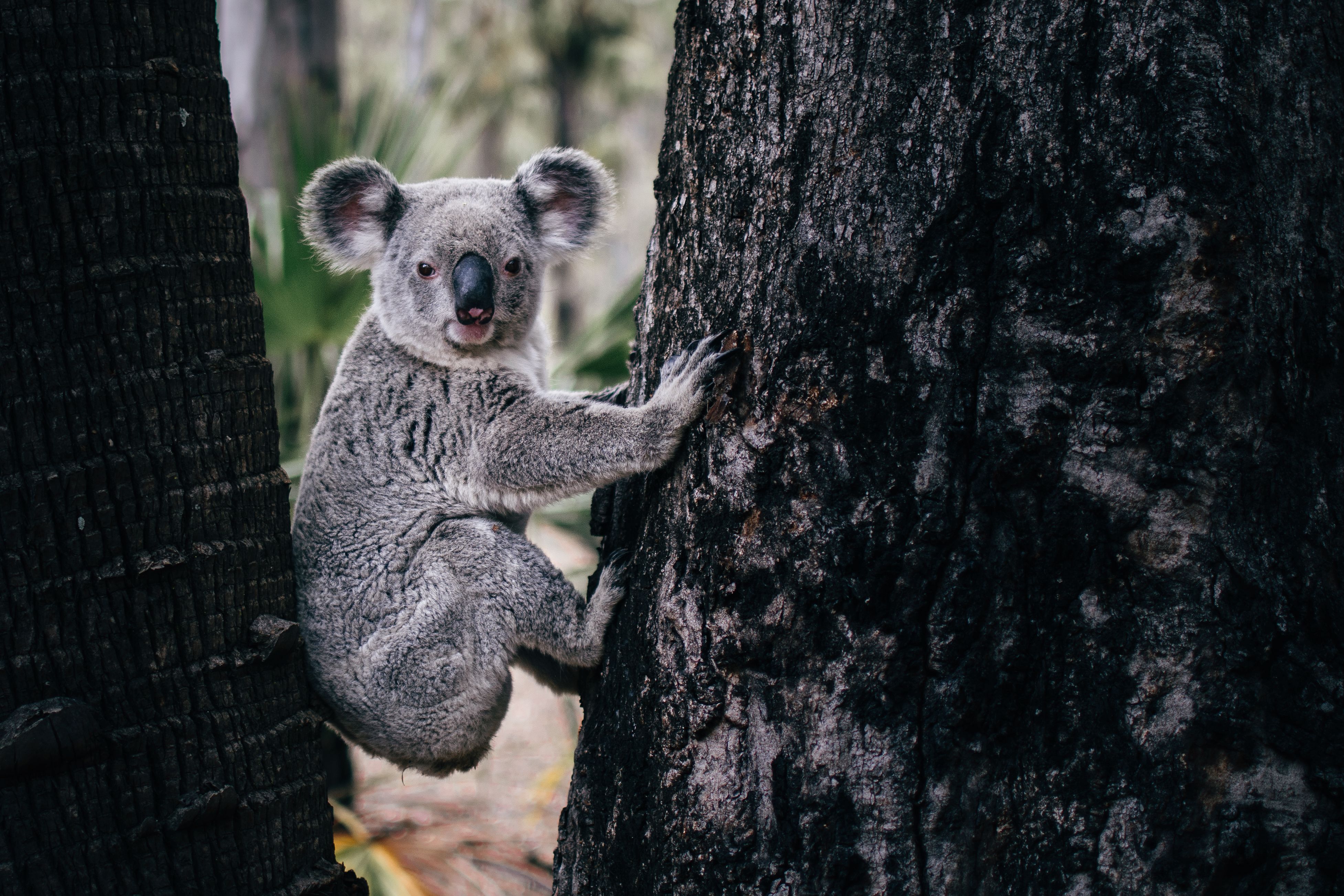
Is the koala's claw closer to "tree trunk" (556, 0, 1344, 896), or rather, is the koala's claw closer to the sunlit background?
"tree trunk" (556, 0, 1344, 896)

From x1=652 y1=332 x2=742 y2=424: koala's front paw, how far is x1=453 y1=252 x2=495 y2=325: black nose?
40.9 inches

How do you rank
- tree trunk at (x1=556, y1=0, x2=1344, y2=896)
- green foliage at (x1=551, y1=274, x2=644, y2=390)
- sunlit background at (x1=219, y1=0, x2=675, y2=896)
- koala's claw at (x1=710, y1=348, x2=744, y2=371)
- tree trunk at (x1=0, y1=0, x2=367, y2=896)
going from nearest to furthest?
tree trunk at (x1=556, y1=0, x2=1344, y2=896)
tree trunk at (x1=0, y1=0, x2=367, y2=896)
koala's claw at (x1=710, y1=348, x2=744, y2=371)
sunlit background at (x1=219, y1=0, x2=675, y2=896)
green foliage at (x1=551, y1=274, x2=644, y2=390)

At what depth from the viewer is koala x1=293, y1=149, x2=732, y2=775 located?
2.64m

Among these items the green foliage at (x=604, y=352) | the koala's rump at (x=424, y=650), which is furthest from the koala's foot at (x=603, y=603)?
the green foliage at (x=604, y=352)

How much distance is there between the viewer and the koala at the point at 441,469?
264 centimetres

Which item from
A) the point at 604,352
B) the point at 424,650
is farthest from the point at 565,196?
the point at 424,650

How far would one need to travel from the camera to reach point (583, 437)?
253 cm

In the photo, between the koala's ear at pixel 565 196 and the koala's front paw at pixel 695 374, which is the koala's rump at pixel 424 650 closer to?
the koala's front paw at pixel 695 374

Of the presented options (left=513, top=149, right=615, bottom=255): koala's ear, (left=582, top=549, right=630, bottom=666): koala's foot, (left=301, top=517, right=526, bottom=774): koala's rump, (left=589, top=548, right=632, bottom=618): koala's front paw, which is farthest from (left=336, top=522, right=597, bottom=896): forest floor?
(left=513, top=149, right=615, bottom=255): koala's ear

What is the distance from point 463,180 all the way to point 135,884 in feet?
8.03

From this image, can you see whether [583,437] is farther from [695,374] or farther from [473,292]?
[695,374]

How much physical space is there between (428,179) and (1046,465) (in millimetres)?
3583

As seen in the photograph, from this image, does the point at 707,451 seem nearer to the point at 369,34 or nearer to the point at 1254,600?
the point at 1254,600

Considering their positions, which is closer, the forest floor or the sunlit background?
the forest floor
